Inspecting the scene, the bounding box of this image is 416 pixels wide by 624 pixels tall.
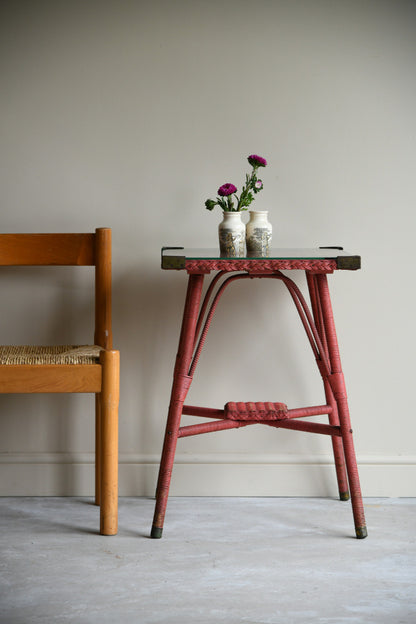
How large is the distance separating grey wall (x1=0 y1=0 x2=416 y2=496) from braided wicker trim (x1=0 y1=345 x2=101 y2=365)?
240 mm

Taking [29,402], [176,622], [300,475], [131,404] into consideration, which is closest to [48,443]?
[29,402]

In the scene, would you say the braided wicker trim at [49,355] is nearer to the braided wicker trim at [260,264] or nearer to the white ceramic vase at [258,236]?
the braided wicker trim at [260,264]

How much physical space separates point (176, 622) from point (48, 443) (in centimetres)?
87

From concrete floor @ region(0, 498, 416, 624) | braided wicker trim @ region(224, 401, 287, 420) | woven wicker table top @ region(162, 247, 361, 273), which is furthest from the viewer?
braided wicker trim @ region(224, 401, 287, 420)

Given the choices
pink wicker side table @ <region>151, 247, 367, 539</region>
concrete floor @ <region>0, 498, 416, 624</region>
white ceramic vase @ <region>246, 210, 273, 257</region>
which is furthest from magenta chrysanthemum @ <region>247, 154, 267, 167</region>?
concrete floor @ <region>0, 498, 416, 624</region>

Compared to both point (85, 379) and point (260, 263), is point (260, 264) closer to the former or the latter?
point (260, 263)

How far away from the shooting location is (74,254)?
175 cm

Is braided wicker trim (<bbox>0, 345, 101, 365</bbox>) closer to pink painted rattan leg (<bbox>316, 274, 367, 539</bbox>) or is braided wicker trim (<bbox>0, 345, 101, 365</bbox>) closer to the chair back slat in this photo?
the chair back slat

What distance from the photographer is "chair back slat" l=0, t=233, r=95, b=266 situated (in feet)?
5.71

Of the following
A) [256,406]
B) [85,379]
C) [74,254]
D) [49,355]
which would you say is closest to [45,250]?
[74,254]

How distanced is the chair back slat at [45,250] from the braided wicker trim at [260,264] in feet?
1.34

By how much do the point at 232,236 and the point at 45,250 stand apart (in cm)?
51

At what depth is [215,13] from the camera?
185 cm

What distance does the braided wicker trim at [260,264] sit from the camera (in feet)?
4.77
